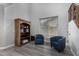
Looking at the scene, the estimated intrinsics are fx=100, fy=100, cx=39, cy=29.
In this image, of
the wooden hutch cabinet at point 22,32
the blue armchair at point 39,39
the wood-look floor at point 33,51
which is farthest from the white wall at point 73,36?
the wooden hutch cabinet at point 22,32

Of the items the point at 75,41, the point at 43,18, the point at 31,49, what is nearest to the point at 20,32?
the point at 31,49

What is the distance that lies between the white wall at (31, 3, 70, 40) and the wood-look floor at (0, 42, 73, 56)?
34 centimetres

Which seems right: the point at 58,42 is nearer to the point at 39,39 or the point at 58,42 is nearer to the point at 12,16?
the point at 39,39

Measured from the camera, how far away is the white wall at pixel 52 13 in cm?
208

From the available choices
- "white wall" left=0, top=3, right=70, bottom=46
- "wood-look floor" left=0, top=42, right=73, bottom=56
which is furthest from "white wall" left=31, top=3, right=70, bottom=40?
"wood-look floor" left=0, top=42, right=73, bottom=56

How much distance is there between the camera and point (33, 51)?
2.14 metres

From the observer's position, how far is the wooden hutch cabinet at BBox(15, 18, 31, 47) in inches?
84.7

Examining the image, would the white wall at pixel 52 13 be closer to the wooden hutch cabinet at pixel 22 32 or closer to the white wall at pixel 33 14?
the white wall at pixel 33 14

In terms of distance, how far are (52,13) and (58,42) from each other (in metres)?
0.64

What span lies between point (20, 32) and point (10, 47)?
1.27 feet

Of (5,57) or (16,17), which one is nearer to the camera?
(5,57)

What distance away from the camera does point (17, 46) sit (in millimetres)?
2166

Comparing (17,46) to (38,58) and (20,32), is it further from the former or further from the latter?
(38,58)

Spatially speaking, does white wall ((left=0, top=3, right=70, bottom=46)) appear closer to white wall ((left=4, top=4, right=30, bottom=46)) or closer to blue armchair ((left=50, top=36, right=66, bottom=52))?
white wall ((left=4, top=4, right=30, bottom=46))
